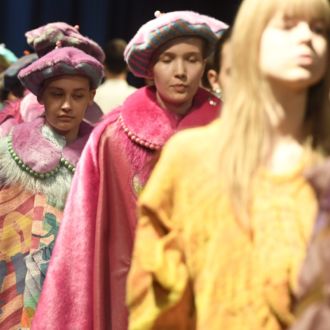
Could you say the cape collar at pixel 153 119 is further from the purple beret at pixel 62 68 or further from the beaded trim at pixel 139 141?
the purple beret at pixel 62 68

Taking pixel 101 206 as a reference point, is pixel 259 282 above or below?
above

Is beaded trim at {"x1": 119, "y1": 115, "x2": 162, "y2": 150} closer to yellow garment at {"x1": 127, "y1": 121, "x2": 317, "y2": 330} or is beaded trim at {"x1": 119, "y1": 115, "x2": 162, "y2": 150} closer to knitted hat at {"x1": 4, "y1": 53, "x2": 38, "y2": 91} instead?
yellow garment at {"x1": 127, "y1": 121, "x2": 317, "y2": 330}

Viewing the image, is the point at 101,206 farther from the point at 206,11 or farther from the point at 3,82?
the point at 206,11

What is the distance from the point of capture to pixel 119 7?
7.64 meters

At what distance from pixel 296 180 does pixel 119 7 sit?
5416 mm

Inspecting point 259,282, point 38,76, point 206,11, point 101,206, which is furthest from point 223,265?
point 206,11

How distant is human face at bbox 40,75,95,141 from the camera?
3.86 meters

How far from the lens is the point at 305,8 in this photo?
2328mm

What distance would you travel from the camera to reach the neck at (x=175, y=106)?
11.3ft

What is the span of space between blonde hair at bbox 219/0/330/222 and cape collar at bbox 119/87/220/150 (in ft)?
3.05

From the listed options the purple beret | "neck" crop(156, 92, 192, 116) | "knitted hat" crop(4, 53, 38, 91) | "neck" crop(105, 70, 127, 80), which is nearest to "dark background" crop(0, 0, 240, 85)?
"neck" crop(105, 70, 127, 80)

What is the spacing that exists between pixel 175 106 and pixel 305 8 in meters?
1.16

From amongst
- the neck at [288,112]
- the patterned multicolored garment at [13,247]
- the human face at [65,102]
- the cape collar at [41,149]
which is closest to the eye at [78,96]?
the human face at [65,102]

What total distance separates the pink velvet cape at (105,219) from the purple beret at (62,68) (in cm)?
47
